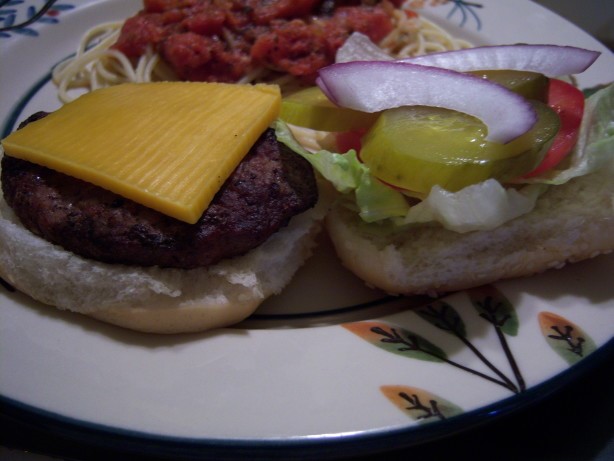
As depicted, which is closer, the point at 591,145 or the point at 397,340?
the point at 397,340

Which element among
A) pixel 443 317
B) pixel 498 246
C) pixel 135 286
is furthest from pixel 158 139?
pixel 498 246

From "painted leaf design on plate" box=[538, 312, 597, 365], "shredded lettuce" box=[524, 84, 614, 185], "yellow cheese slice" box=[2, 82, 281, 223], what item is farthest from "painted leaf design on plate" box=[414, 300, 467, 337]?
"yellow cheese slice" box=[2, 82, 281, 223]

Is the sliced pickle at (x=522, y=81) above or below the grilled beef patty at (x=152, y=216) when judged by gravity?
above

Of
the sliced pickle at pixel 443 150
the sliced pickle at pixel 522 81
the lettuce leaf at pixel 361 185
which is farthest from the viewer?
the sliced pickle at pixel 522 81

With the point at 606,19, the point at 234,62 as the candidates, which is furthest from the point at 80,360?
the point at 606,19

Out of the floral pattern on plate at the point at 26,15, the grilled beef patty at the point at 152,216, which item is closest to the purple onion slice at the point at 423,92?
the grilled beef patty at the point at 152,216

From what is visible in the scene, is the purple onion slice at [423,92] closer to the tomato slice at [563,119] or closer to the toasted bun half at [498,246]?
the tomato slice at [563,119]

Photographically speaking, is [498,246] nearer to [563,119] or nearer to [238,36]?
[563,119]

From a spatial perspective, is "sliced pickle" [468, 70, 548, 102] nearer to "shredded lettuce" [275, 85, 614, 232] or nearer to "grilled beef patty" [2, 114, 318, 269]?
"shredded lettuce" [275, 85, 614, 232]
